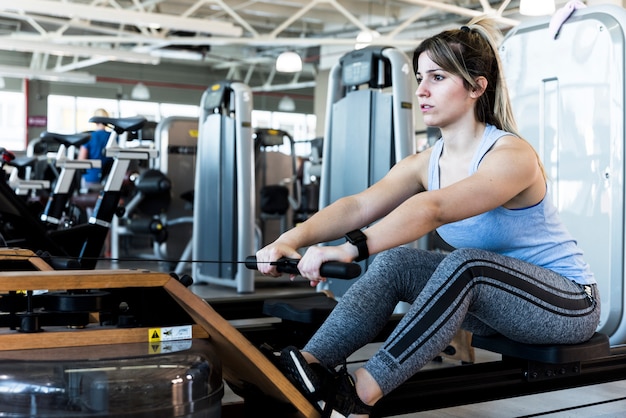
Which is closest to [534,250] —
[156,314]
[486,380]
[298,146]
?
[486,380]

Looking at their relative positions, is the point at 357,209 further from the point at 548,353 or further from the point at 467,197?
the point at 548,353

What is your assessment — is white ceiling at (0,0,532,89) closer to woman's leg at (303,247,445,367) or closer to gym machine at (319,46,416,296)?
gym machine at (319,46,416,296)

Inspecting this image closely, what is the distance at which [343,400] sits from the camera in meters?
1.76

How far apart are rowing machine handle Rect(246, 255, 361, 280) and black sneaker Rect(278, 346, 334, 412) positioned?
0.18m

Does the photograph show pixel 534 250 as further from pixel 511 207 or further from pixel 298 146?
pixel 298 146

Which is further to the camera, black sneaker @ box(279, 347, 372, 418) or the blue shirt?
the blue shirt

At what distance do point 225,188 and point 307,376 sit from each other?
15.3 ft

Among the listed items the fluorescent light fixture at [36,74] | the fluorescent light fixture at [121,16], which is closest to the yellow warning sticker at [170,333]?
the fluorescent light fixture at [121,16]

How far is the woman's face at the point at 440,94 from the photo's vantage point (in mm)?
2066

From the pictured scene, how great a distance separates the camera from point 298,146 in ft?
71.1

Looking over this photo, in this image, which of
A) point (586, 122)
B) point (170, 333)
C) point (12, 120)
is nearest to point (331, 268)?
point (170, 333)

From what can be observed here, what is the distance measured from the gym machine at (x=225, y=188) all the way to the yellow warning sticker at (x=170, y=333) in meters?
4.25

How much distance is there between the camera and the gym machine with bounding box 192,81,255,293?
606 cm

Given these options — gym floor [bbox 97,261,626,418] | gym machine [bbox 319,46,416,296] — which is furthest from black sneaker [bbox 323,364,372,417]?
gym machine [bbox 319,46,416,296]
